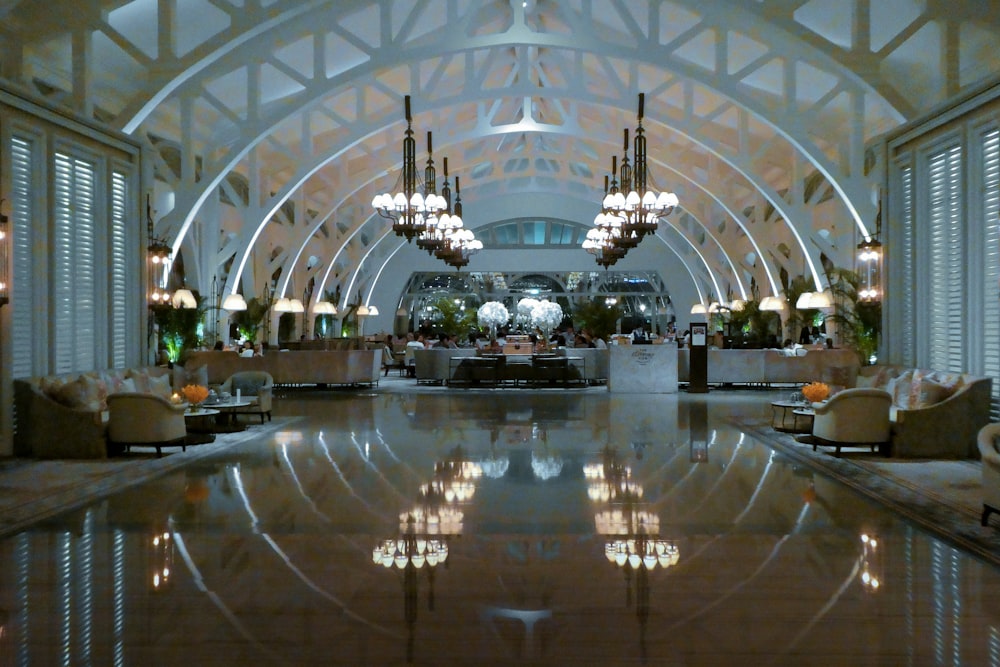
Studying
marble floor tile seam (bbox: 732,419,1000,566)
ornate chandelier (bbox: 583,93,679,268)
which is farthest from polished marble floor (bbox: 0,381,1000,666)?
ornate chandelier (bbox: 583,93,679,268)

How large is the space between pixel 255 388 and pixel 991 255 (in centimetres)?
870

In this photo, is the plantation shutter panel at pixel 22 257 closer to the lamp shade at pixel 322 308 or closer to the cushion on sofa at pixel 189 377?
the cushion on sofa at pixel 189 377

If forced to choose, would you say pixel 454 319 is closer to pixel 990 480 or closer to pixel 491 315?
pixel 491 315

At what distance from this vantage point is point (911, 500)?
6559 millimetres

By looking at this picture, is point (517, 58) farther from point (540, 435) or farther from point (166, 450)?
point (166, 450)

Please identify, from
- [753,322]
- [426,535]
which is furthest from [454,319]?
[426,535]

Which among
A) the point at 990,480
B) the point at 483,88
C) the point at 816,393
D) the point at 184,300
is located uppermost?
the point at 483,88

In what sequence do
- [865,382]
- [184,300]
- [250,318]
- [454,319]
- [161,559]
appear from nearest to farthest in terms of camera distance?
[161,559] → [865,382] → [184,300] → [250,318] → [454,319]

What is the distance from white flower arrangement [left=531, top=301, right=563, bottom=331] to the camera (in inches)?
880

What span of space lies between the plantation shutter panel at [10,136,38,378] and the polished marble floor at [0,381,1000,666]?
1.85m

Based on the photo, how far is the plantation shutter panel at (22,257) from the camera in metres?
8.92

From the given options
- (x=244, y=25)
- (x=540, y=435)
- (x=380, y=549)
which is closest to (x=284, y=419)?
(x=540, y=435)

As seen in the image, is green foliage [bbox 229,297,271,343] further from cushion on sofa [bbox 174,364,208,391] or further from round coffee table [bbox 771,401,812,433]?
round coffee table [bbox 771,401,812,433]

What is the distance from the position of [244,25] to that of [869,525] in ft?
33.4
